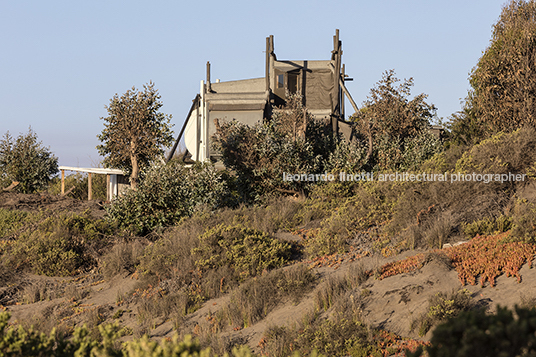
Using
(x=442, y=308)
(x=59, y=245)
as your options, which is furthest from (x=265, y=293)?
(x=59, y=245)

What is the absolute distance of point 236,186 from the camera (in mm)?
18109

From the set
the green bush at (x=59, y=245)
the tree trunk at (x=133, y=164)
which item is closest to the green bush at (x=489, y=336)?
the green bush at (x=59, y=245)

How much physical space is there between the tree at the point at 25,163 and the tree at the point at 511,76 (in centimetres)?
2039

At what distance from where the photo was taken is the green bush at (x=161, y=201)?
15914 mm

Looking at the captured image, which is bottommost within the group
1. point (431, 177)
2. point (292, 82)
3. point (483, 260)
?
point (483, 260)

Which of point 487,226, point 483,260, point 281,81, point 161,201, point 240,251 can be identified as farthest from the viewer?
point 281,81

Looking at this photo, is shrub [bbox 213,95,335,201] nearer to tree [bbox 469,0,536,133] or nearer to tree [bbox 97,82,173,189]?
tree [bbox 97,82,173,189]

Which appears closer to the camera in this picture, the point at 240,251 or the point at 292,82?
the point at 240,251

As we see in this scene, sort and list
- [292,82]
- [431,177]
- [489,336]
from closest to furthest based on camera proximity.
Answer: [489,336]
[431,177]
[292,82]

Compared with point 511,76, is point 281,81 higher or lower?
higher

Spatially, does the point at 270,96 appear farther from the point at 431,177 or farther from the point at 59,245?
the point at 59,245

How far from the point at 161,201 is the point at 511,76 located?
521 inches

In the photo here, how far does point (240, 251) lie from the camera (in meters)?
11.4

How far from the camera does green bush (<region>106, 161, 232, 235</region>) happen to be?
15.9m
